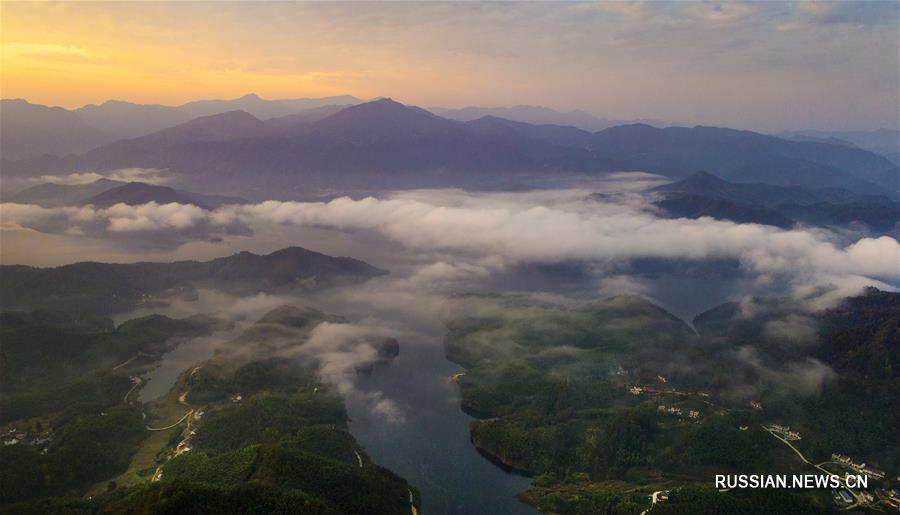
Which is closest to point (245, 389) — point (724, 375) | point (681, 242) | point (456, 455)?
point (456, 455)

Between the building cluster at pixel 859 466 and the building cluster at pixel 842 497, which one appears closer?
the building cluster at pixel 842 497

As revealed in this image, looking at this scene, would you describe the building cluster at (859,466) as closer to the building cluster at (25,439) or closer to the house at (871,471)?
the house at (871,471)

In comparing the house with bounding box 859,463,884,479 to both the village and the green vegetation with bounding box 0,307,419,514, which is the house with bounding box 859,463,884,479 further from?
the green vegetation with bounding box 0,307,419,514

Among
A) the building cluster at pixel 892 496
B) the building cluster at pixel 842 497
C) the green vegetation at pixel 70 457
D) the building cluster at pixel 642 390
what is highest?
the green vegetation at pixel 70 457

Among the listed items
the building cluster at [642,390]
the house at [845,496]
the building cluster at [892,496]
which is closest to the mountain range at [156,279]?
the building cluster at [642,390]

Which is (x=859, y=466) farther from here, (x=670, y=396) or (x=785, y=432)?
(x=670, y=396)

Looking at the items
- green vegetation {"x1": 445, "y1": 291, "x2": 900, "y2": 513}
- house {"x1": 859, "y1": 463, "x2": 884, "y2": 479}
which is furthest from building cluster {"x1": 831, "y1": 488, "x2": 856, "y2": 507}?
house {"x1": 859, "y1": 463, "x2": 884, "y2": 479}

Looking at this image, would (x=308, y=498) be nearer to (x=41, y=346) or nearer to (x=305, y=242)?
(x=41, y=346)
